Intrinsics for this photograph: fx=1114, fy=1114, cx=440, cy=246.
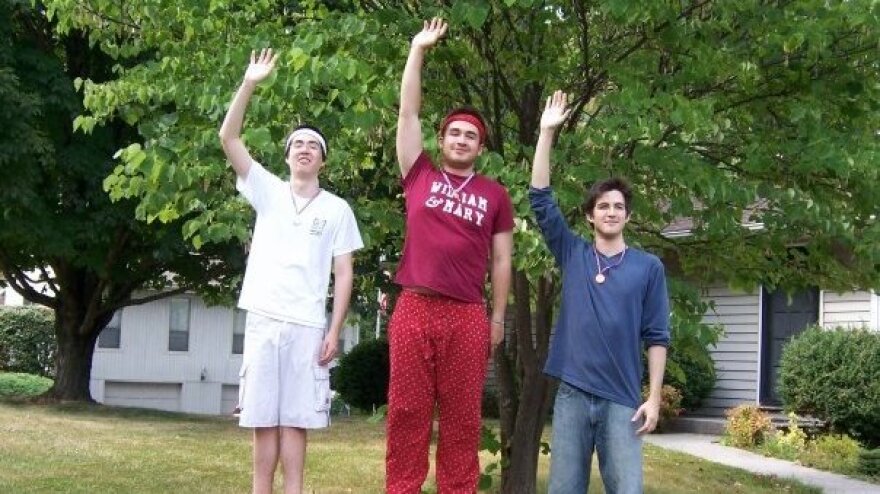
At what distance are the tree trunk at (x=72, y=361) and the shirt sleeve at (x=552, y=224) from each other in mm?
15086

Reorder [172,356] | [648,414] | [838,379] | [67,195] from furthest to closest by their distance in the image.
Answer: [172,356] < [67,195] < [838,379] < [648,414]

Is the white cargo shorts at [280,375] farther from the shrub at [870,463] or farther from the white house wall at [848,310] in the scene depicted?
the white house wall at [848,310]

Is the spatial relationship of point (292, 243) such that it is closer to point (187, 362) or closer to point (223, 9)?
point (223, 9)

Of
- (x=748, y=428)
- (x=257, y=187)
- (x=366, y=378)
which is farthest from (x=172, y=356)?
(x=257, y=187)

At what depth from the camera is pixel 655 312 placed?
180 inches

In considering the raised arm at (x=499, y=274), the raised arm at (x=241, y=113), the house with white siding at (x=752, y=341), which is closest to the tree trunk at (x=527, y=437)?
the raised arm at (x=499, y=274)

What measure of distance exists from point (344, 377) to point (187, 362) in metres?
12.3

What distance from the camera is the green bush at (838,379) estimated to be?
13.0m

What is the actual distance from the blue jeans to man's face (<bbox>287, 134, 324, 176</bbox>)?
1445mm

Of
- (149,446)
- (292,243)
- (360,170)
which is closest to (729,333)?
(149,446)

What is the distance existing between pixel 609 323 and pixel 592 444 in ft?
1.65

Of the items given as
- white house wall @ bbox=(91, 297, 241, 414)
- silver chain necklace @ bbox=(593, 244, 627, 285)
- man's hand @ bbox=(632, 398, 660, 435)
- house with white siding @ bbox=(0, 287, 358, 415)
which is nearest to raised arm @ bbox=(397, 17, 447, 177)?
silver chain necklace @ bbox=(593, 244, 627, 285)

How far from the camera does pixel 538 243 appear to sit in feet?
19.1

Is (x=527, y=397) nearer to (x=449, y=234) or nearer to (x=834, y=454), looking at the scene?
(x=449, y=234)
